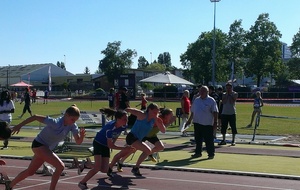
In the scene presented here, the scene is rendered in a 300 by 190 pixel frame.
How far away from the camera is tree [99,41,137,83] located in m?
98.4

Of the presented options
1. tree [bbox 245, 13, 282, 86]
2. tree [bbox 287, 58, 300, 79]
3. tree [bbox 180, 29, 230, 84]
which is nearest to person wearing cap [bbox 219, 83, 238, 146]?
tree [bbox 245, 13, 282, 86]

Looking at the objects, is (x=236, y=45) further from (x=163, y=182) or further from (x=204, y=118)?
(x=163, y=182)

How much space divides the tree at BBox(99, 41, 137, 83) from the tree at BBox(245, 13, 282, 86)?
26.3 metres

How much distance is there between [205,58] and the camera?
298ft

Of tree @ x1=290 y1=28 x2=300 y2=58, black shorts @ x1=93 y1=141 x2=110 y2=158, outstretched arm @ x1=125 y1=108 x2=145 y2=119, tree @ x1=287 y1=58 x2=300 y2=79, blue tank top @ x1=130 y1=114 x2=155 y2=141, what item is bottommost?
black shorts @ x1=93 y1=141 x2=110 y2=158

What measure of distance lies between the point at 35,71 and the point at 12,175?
11032 cm

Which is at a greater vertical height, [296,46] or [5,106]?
[296,46]

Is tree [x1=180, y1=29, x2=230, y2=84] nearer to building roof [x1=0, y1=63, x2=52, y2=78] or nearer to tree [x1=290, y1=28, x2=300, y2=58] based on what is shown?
tree [x1=290, y1=28, x2=300, y2=58]

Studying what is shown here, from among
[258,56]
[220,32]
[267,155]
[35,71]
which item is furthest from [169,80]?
[35,71]

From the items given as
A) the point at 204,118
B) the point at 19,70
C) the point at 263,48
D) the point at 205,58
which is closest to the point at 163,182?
the point at 204,118

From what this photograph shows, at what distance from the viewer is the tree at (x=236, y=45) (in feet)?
294

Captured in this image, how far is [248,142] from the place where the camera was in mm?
17422

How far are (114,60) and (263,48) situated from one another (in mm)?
31470

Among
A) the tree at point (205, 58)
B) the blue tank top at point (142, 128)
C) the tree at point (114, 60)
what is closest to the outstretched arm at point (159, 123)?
the blue tank top at point (142, 128)
